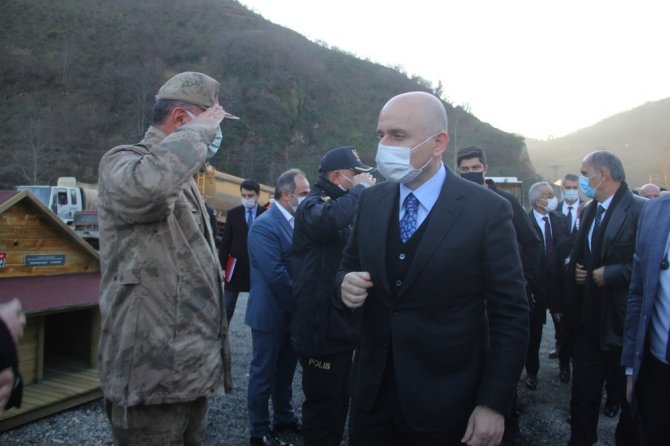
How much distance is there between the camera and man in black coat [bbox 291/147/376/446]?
3516 mm

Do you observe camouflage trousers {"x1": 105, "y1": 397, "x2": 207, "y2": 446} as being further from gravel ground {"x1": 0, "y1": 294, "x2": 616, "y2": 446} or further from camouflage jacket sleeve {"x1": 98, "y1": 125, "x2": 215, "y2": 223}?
gravel ground {"x1": 0, "y1": 294, "x2": 616, "y2": 446}

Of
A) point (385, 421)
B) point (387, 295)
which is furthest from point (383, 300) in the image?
point (385, 421)

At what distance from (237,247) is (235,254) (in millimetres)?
96

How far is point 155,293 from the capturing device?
2.20 m

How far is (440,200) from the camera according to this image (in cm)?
221

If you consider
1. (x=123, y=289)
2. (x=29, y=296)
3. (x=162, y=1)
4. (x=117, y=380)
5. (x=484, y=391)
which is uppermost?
(x=162, y=1)

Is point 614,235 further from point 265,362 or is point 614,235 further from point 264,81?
point 264,81

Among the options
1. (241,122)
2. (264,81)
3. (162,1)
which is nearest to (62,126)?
(241,122)

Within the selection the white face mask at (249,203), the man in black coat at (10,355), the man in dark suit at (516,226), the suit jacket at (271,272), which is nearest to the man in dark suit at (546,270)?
the man in dark suit at (516,226)

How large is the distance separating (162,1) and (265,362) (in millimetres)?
79481

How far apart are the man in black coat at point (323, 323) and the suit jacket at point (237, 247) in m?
2.95

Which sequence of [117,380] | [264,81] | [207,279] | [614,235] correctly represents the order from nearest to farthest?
1. [117,380]
2. [207,279]
3. [614,235]
4. [264,81]

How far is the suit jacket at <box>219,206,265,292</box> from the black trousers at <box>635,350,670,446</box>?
15.4 ft

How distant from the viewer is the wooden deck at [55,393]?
4.11m
